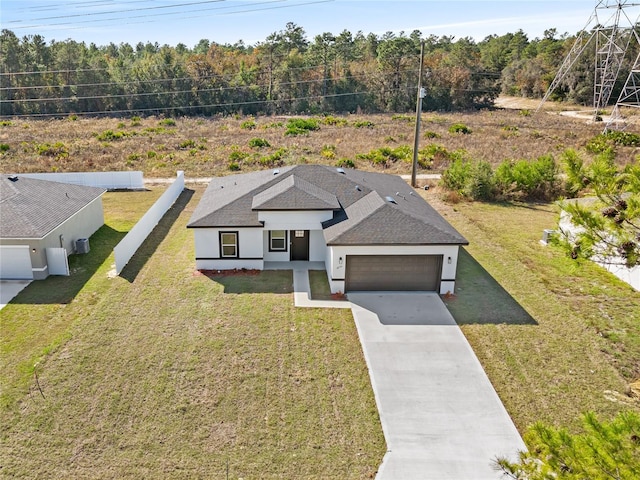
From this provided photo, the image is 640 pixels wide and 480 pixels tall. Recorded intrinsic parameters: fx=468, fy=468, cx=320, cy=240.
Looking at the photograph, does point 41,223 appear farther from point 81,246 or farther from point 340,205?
point 340,205

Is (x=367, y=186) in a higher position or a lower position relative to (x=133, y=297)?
higher

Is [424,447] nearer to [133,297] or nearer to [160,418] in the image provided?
[160,418]

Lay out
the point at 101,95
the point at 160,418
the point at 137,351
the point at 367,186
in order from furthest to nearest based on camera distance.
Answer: the point at 101,95
the point at 367,186
the point at 137,351
the point at 160,418

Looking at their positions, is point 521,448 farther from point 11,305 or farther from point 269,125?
point 269,125

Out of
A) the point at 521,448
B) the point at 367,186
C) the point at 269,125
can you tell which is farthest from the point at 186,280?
the point at 269,125

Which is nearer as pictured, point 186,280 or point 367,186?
point 186,280

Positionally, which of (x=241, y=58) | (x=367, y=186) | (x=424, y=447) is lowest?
(x=424, y=447)

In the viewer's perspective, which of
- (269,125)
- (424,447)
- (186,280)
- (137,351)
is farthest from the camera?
(269,125)
